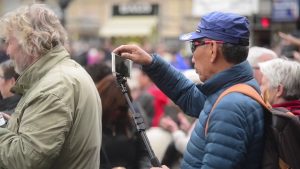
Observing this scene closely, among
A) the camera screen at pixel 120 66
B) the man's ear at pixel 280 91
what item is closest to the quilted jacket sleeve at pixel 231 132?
the camera screen at pixel 120 66

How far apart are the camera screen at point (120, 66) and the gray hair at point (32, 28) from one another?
0.34 meters

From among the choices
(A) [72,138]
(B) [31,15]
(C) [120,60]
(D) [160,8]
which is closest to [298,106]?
(C) [120,60]

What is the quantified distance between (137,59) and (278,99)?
1.29 m

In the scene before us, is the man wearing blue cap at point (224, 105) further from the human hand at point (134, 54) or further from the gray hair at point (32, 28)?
the gray hair at point (32, 28)

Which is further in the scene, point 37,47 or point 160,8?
point 160,8

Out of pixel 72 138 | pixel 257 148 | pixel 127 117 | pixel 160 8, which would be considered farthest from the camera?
pixel 160 8

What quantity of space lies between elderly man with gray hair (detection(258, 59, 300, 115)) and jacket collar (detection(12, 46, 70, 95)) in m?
1.63

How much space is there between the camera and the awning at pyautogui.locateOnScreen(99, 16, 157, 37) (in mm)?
36250

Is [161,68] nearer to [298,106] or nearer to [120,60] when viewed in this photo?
[120,60]

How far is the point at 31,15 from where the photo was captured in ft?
11.6

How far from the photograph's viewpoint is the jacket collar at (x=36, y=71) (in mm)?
3504

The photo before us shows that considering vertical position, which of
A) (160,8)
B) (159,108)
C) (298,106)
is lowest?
(160,8)

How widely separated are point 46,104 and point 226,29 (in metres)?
1.00

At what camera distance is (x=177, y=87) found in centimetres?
402
